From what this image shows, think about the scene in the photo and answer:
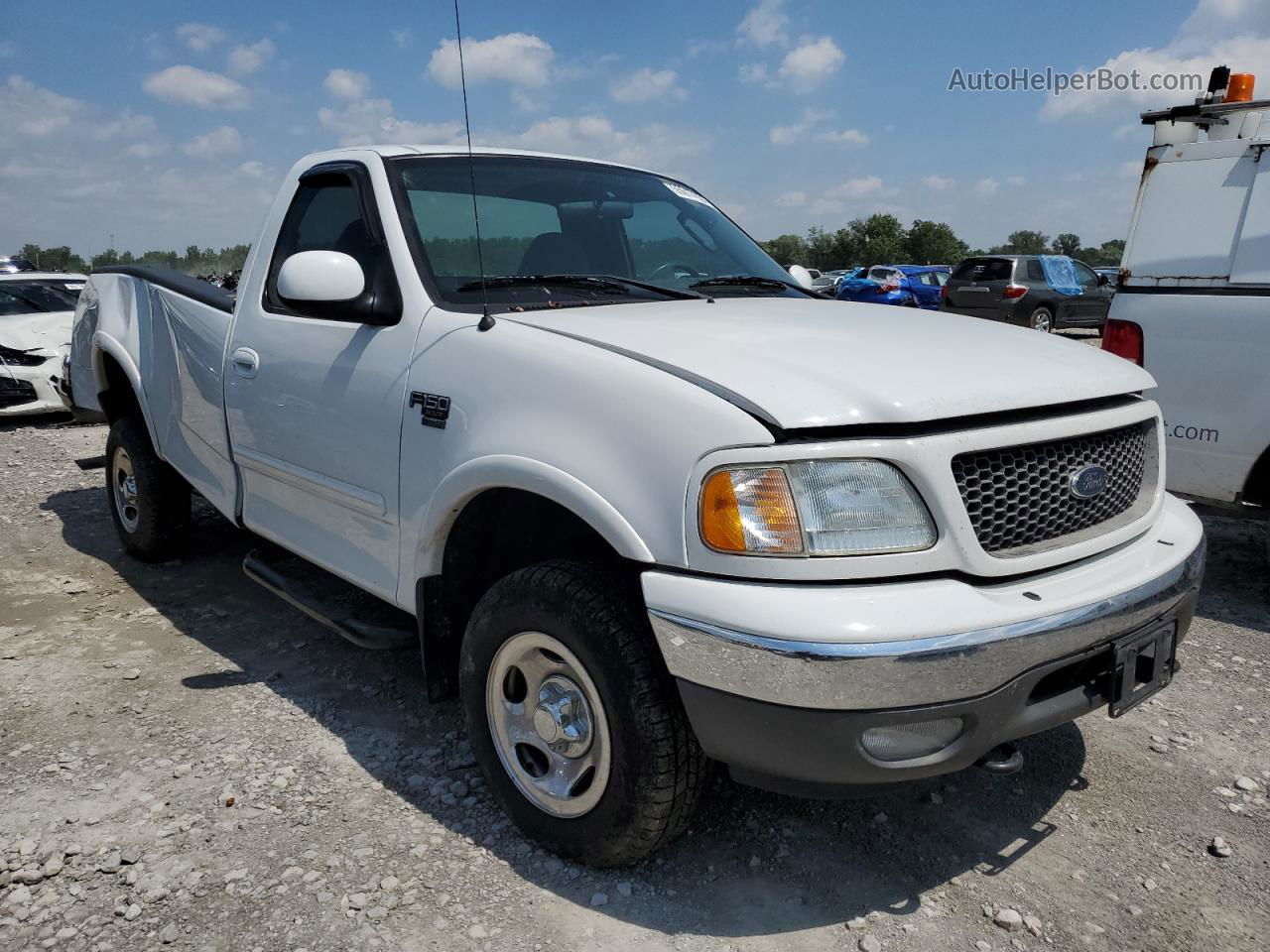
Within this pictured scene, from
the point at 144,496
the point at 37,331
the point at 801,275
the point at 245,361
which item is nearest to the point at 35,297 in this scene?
the point at 37,331

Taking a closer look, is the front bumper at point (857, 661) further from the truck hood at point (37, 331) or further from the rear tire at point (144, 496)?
the truck hood at point (37, 331)

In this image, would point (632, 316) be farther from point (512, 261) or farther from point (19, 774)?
point (19, 774)

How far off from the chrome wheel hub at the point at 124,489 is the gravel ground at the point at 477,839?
4.15ft

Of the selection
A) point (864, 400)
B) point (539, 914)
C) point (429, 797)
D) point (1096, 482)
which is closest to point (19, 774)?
point (429, 797)

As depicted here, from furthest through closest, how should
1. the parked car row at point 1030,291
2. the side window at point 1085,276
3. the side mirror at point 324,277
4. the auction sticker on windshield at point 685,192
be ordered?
the side window at point 1085,276 < the parked car row at point 1030,291 < the auction sticker on windshield at point 685,192 < the side mirror at point 324,277

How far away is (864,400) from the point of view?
1999 millimetres

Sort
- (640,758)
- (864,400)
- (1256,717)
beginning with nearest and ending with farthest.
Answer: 1. (864,400)
2. (640,758)
3. (1256,717)

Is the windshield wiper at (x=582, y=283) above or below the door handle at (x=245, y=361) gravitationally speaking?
above

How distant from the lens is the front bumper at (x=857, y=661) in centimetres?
185

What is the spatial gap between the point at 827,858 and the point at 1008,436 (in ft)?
3.95

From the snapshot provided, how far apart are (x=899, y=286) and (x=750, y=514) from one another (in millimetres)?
23043

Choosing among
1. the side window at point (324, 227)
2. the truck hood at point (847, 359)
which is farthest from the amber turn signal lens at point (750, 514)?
the side window at point (324, 227)

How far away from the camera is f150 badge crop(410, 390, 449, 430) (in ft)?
8.29

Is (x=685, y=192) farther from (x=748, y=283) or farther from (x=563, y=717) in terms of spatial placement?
(x=563, y=717)
